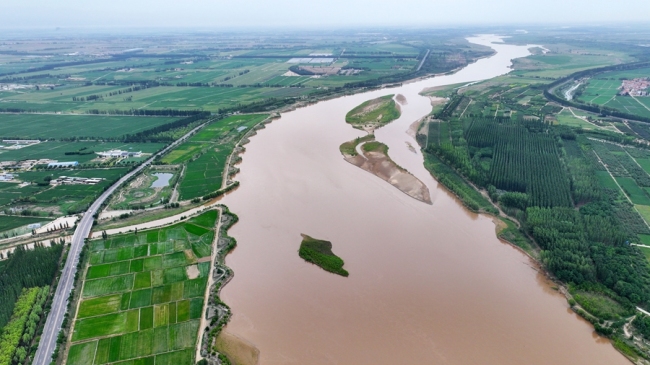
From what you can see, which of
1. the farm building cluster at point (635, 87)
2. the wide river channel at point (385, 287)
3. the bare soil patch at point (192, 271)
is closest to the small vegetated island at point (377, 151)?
the wide river channel at point (385, 287)

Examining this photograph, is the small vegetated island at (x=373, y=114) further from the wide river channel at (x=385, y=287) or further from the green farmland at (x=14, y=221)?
the green farmland at (x=14, y=221)

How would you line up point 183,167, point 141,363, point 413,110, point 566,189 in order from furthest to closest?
1. point 413,110
2. point 183,167
3. point 566,189
4. point 141,363

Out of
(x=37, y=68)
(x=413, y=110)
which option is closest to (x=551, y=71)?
(x=413, y=110)

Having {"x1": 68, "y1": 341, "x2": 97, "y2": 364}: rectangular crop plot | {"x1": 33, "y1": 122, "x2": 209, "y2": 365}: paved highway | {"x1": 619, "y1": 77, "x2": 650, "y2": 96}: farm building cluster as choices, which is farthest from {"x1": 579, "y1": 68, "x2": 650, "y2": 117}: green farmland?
{"x1": 68, "y1": 341, "x2": 97, "y2": 364}: rectangular crop plot

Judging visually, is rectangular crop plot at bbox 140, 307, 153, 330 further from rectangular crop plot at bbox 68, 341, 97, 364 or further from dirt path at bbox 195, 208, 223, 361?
dirt path at bbox 195, 208, 223, 361

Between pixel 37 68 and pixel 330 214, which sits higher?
pixel 37 68

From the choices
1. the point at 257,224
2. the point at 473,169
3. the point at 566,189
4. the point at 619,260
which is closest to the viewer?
the point at 619,260

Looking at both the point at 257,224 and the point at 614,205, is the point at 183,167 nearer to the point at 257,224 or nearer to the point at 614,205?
the point at 257,224
